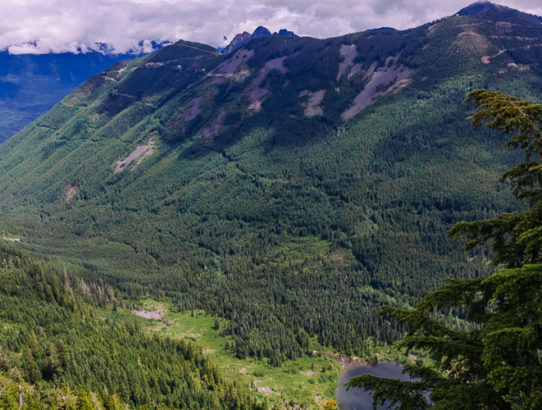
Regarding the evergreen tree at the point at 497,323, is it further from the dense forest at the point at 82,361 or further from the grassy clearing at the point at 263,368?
the grassy clearing at the point at 263,368

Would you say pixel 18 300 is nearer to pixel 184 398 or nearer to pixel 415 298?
pixel 184 398

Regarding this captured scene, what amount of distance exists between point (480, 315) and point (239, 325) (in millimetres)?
147933

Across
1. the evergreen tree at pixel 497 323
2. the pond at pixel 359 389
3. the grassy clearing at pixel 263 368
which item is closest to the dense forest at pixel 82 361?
the grassy clearing at pixel 263 368

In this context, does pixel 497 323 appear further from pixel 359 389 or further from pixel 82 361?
pixel 359 389

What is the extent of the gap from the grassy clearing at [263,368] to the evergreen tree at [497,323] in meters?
103

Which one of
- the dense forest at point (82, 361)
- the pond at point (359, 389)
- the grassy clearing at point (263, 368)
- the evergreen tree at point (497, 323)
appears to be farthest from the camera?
the pond at point (359, 389)

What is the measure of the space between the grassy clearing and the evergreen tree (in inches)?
4068

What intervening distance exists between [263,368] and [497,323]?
5058 inches

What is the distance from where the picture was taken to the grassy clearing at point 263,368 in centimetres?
11673

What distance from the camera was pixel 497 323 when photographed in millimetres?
15695

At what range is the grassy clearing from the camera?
11673cm

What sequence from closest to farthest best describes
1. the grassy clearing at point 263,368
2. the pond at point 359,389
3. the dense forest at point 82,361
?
1. the dense forest at point 82,361
2. the grassy clearing at point 263,368
3. the pond at point 359,389

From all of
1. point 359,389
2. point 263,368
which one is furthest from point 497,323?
point 263,368

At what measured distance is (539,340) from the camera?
14.8 m
